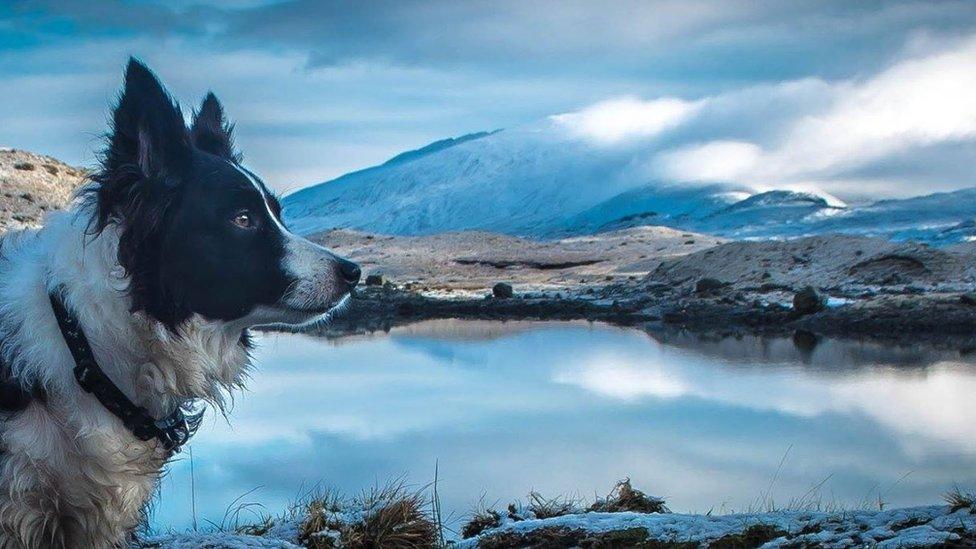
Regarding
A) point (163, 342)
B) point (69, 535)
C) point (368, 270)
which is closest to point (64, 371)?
point (163, 342)

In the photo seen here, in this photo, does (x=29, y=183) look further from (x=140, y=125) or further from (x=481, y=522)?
(x=140, y=125)

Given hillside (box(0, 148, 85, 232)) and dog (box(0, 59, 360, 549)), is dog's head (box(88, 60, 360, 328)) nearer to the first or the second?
dog (box(0, 59, 360, 549))

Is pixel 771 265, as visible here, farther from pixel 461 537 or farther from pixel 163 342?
pixel 163 342

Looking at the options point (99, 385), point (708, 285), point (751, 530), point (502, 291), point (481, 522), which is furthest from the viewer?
point (502, 291)

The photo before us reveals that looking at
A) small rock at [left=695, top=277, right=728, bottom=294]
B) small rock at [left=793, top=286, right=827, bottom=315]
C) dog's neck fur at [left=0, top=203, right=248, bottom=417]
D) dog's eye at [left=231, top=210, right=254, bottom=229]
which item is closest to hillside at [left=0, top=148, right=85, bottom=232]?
small rock at [left=695, top=277, right=728, bottom=294]

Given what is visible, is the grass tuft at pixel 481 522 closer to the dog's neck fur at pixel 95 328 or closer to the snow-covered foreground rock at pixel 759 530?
the snow-covered foreground rock at pixel 759 530

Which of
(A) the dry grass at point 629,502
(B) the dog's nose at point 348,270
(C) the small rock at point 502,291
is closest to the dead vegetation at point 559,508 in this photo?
(A) the dry grass at point 629,502

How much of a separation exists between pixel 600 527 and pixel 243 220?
2181 mm

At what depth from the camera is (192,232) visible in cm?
404

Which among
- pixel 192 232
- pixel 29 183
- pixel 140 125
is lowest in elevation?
pixel 192 232

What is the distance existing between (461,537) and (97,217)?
10.2 feet

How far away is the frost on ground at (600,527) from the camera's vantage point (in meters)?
4.13

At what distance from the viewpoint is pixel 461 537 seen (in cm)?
605

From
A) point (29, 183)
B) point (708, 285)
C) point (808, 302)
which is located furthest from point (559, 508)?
point (29, 183)
